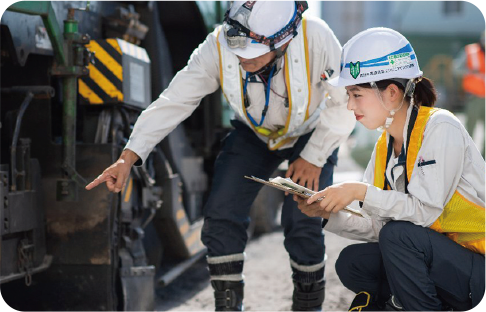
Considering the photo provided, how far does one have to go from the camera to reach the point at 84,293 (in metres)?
4.18

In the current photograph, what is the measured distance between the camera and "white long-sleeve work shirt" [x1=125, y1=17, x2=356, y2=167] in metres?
4.10

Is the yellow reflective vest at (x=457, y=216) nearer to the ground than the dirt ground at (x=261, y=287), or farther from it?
farther from it

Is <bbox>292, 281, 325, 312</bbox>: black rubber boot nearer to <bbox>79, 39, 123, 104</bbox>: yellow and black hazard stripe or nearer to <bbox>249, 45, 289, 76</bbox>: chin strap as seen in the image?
<bbox>249, 45, 289, 76</bbox>: chin strap

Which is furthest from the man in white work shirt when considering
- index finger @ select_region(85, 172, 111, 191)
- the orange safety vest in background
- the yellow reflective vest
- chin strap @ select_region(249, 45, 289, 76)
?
the orange safety vest in background

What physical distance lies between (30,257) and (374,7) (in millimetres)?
22812

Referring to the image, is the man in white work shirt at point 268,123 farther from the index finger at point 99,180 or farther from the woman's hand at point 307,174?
the index finger at point 99,180

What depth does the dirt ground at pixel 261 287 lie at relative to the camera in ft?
16.0

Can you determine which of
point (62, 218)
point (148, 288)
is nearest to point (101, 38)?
point (62, 218)

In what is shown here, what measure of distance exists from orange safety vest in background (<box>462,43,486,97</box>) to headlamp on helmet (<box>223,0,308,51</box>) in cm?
990

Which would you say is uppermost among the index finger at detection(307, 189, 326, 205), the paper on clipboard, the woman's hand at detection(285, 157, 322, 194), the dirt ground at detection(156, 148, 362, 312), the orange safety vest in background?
the paper on clipboard

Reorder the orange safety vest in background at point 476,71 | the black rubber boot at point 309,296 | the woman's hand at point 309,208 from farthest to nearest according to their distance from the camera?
the orange safety vest in background at point 476,71
the black rubber boot at point 309,296
the woman's hand at point 309,208

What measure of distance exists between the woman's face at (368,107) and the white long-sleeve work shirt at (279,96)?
0.54m

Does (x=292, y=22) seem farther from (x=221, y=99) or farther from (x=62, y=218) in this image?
(x=221, y=99)


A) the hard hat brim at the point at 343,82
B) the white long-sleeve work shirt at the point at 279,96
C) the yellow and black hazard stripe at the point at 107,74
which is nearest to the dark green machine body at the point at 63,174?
the yellow and black hazard stripe at the point at 107,74
